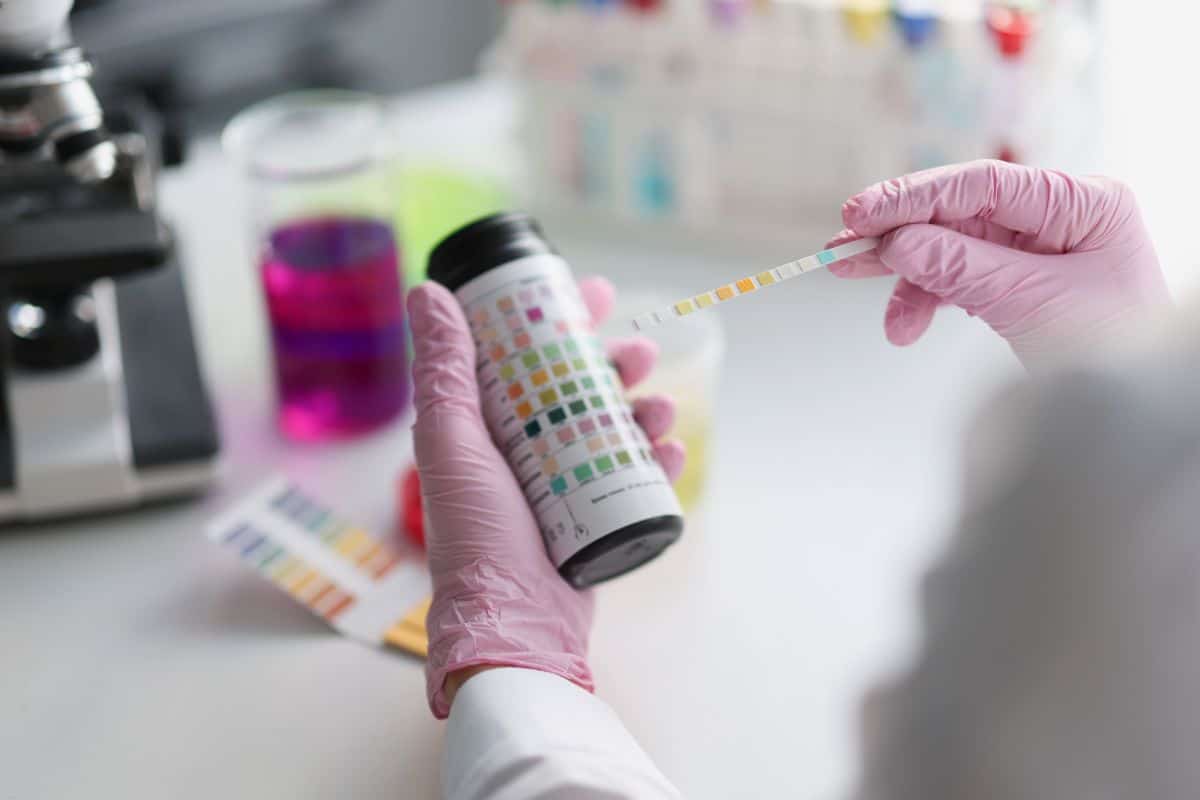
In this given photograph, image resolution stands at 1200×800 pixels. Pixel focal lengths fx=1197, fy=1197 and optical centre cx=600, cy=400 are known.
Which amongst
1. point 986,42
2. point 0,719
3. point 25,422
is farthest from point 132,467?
point 986,42

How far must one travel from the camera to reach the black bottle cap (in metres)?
0.90

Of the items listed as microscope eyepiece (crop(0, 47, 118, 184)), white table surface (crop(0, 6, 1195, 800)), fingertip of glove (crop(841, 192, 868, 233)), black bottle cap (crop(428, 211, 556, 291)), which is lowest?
white table surface (crop(0, 6, 1195, 800))

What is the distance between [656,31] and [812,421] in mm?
527

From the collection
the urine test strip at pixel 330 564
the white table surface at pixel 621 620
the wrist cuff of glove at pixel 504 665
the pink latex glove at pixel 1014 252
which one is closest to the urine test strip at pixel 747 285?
the pink latex glove at pixel 1014 252

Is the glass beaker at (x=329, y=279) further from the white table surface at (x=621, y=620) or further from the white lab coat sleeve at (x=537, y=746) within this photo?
the white lab coat sleeve at (x=537, y=746)

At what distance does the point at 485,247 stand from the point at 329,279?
0.97 ft

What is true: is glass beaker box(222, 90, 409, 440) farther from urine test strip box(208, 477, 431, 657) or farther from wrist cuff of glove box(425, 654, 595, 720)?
wrist cuff of glove box(425, 654, 595, 720)

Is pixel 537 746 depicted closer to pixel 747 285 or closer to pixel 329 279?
pixel 747 285

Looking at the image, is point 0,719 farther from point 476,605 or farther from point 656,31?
point 656,31

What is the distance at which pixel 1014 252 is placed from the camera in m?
0.91

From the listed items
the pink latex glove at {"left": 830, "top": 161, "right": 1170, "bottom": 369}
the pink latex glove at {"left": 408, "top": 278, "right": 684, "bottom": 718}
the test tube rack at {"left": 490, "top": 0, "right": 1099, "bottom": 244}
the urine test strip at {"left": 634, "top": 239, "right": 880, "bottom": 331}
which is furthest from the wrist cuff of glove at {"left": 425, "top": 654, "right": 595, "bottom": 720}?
the test tube rack at {"left": 490, "top": 0, "right": 1099, "bottom": 244}

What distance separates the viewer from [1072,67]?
1.35 m

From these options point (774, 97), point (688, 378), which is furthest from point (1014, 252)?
point (774, 97)

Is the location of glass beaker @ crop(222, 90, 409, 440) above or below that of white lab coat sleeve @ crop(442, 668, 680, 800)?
above
